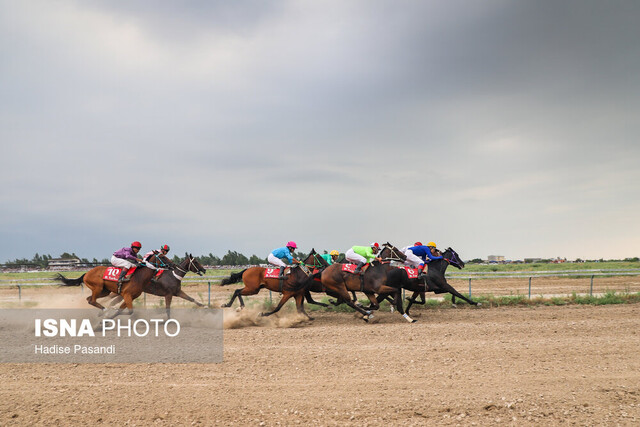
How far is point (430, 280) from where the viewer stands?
13.6 meters

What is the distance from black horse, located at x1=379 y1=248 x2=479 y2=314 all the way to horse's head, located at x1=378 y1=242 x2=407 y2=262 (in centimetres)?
34

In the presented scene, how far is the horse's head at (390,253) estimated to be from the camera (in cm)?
1315

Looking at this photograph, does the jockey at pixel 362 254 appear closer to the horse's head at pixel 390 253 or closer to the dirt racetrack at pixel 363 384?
the horse's head at pixel 390 253

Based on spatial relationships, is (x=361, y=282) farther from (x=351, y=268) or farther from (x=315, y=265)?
(x=315, y=265)

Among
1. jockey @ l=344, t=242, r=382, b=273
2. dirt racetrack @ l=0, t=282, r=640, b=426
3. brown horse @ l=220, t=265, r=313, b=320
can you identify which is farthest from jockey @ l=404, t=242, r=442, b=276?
dirt racetrack @ l=0, t=282, r=640, b=426

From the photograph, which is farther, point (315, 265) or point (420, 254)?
point (315, 265)

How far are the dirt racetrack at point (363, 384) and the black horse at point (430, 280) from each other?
118 inches

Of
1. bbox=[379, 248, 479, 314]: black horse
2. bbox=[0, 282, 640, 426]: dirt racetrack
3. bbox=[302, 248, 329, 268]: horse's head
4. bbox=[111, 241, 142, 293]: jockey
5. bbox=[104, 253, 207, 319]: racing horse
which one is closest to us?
bbox=[0, 282, 640, 426]: dirt racetrack

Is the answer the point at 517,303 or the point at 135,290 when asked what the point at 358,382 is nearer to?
the point at 135,290

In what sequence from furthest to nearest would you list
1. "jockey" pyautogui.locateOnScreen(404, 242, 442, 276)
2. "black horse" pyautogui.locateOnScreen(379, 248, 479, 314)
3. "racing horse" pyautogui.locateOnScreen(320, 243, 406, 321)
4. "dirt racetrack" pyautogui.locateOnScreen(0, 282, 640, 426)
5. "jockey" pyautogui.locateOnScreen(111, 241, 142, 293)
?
"jockey" pyautogui.locateOnScreen(404, 242, 442, 276), "black horse" pyautogui.locateOnScreen(379, 248, 479, 314), "racing horse" pyautogui.locateOnScreen(320, 243, 406, 321), "jockey" pyautogui.locateOnScreen(111, 241, 142, 293), "dirt racetrack" pyautogui.locateOnScreen(0, 282, 640, 426)

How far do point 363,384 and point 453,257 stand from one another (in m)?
8.35

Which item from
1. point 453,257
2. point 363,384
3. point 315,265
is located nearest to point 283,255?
point 315,265

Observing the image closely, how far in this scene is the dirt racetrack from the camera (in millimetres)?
5684

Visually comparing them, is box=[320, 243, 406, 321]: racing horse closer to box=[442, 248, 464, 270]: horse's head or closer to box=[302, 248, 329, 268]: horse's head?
box=[302, 248, 329, 268]: horse's head
